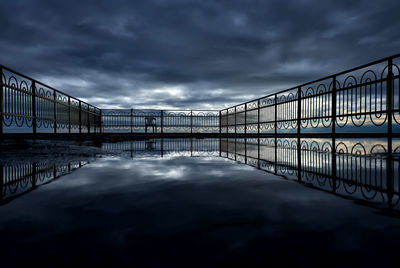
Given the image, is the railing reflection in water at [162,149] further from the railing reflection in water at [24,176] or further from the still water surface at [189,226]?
the still water surface at [189,226]

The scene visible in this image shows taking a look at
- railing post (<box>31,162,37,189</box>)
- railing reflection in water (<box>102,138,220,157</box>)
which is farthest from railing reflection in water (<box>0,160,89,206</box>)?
railing reflection in water (<box>102,138,220,157</box>)

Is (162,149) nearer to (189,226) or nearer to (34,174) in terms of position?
(34,174)

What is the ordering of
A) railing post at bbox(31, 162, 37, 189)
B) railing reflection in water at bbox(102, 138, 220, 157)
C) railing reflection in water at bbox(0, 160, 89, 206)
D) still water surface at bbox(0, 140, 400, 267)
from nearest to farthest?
still water surface at bbox(0, 140, 400, 267) → railing reflection in water at bbox(0, 160, 89, 206) → railing post at bbox(31, 162, 37, 189) → railing reflection in water at bbox(102, 138, 220, 157)

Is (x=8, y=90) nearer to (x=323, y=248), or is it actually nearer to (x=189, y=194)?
(x=189, y=194)

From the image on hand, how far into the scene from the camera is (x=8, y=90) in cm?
619

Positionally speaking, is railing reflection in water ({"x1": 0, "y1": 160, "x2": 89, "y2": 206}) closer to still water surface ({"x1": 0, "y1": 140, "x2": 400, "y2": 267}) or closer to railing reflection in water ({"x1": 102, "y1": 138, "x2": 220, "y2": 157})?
still water surface ({"x1": 0, "y1": 140, "x2": 400, "y2": 267})

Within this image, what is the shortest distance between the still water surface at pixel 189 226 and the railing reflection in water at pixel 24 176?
1.3 inches

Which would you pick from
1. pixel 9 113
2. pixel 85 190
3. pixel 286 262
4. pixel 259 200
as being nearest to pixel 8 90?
pixel 9 113

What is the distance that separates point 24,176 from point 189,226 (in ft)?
7.57

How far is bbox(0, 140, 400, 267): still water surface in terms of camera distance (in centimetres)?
96

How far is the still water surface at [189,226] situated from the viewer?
0.96m

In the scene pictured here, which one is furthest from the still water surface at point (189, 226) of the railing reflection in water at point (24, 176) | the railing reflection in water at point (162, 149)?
the railing reflection in water at point (162, 149)

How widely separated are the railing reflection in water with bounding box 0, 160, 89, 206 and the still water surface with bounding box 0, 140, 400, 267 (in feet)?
0.10

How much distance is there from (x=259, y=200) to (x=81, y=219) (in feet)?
3.98
